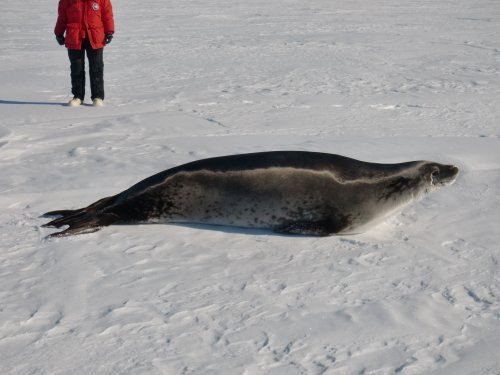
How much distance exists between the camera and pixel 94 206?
4145mm

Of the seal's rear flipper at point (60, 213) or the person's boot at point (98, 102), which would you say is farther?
the person's boot at point (98, 102)

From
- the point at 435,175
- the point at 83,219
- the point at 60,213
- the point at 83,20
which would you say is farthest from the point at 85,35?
the point at 435,175

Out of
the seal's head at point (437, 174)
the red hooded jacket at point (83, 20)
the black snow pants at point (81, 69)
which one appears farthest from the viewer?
the black snow pants at point (81, 69)

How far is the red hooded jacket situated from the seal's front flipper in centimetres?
473

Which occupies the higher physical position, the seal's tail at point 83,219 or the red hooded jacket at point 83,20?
the red hooded jacket at point 83,20

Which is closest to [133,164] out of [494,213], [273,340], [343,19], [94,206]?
[94,206]

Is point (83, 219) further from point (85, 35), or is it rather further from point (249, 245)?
point (85, 35)

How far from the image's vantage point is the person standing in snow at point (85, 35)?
7.93m

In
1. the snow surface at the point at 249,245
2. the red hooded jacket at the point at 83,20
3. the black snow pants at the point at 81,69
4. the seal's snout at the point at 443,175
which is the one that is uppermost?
the red hooded jacket at the point at 83,20

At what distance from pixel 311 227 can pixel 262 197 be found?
11.6 inches

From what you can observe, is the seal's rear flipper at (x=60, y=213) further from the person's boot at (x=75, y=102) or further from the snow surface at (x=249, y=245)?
the person's boot at (x=75, y=102)

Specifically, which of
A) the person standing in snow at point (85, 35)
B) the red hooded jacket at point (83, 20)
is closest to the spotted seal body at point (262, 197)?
the person standing in snow at point (85, 35)

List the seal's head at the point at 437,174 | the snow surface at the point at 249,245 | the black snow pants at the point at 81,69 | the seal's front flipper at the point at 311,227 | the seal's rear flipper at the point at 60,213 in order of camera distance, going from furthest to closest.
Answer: the black snow pants at the point at 81,69 < the seal's head at the point at 437,174 < the seal's rear flipper at the point at 60,213 < the seal's front flipper at the point at 311,227 < the snow surface at the point at 249,245

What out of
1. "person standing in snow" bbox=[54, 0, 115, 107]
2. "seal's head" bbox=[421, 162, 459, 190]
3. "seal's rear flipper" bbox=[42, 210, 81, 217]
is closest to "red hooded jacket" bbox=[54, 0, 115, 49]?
"person standing in snow" bbox=[54, 0, 115, 107]
